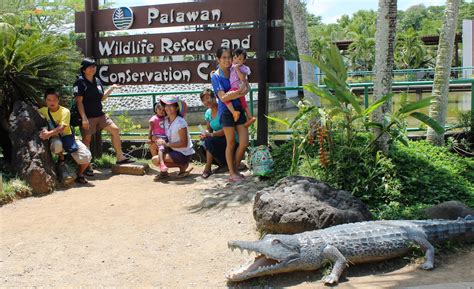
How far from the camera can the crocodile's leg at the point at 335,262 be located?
12.7 ft

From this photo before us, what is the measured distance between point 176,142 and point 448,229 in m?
4.03

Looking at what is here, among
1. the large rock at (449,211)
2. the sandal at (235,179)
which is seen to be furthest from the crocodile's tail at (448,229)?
the sandal at (235,179)

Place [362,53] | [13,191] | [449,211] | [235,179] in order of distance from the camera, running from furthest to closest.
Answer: [362,53] → [235,179] → [13,191] → [449,211]

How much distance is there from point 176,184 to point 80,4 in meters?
27.1

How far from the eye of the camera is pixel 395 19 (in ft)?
19.5

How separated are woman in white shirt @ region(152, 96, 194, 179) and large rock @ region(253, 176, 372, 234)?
103 inches

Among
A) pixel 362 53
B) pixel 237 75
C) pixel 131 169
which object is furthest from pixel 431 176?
pixel 362 53

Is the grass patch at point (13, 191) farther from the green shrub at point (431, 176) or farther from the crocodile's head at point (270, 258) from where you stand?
A: the green shrub at point (431, 176)

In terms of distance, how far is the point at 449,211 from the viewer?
4785mm

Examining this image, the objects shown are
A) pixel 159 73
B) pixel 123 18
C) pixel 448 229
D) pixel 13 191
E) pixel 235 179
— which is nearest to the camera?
pixel 448 229

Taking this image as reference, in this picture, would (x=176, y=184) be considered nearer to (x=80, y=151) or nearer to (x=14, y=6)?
(x=80, y=151)

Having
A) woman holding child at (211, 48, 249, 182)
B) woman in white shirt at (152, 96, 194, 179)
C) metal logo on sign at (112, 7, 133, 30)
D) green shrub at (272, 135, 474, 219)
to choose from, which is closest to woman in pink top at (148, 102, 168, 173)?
woman in white shirt at (152, 96, 194, 179)

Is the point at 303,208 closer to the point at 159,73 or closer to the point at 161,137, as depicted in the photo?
the point at 161,137

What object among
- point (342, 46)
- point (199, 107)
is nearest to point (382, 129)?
point (199, 107)
